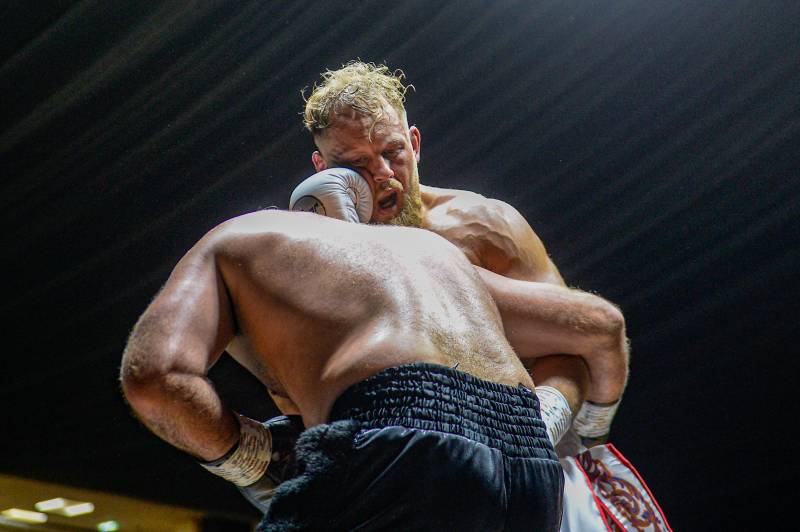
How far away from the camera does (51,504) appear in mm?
3867

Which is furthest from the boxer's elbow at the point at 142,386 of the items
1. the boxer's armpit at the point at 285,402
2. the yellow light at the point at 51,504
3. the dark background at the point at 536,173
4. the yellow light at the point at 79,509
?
the yellow light at the point at 79,509

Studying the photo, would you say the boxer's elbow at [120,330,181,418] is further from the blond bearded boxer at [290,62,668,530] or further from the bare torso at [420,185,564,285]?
the bare torso at [420,185,564,285]

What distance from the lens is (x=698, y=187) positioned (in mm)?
3053

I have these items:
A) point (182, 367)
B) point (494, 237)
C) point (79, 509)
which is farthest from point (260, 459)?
point (79, 509)

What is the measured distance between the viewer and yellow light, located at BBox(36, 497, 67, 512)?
3800mm

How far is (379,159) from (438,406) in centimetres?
98

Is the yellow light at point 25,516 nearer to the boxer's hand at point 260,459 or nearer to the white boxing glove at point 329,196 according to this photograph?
the white boxing glove at point 329,196

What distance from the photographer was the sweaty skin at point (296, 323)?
3.91ft

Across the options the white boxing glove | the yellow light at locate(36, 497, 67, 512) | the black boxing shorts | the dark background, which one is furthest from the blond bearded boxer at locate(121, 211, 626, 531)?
the yellow light at locate(36, 497, 67, 512)

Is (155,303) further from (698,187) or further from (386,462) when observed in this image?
(698,187)

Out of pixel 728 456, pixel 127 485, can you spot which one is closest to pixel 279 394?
pixel 728 456

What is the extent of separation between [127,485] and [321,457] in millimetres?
3013

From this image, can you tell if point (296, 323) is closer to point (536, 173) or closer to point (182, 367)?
point (182, 367)

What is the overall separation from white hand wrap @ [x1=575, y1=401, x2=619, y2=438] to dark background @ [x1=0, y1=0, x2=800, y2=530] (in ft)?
4.72
